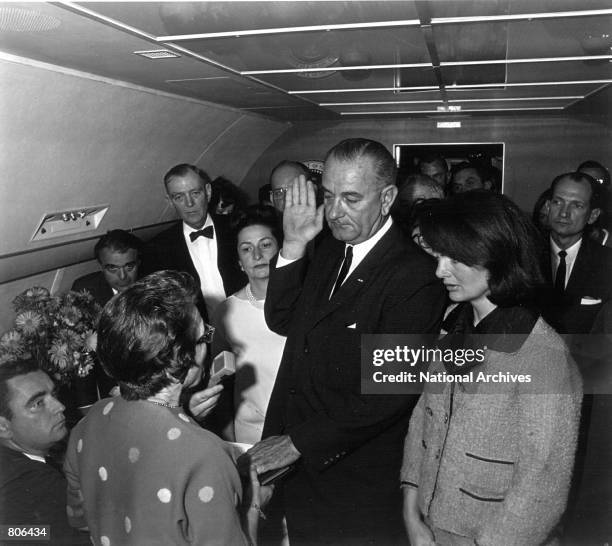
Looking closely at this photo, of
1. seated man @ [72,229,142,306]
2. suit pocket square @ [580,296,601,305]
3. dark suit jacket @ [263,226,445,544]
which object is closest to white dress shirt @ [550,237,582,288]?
suit pocket square @ [580,296,601,305]

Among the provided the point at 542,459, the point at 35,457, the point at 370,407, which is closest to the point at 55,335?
the point at 35,457

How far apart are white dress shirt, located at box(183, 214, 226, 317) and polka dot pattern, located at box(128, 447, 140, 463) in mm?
2340

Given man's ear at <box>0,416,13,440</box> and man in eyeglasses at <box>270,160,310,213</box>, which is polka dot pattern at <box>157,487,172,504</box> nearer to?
man's ear at <box>0,416,13,440</box>

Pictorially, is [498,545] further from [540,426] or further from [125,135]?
[125,135]

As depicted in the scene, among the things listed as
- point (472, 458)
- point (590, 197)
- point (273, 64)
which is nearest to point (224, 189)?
point (273, 64)

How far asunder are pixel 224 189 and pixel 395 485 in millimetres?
3683

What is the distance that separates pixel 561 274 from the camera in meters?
3.20

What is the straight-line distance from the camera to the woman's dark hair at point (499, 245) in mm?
1481

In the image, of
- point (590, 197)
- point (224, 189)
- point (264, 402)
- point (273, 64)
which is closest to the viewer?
point (264, 402)

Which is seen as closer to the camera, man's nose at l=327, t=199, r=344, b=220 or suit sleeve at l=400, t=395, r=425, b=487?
suit sleeve at l=400, t=395, r=425, b=487

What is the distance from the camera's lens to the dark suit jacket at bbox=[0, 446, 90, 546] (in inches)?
65.4

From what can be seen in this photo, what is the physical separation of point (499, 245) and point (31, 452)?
1603mm

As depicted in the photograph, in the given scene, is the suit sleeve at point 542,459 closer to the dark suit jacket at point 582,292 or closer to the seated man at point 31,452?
the seated man at point 31,452

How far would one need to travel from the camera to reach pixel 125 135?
330 cm
